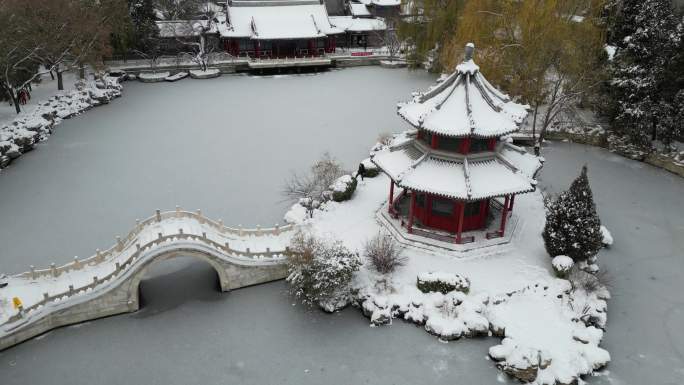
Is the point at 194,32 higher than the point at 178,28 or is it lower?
lower

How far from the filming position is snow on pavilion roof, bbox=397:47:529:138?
2169 centimetres

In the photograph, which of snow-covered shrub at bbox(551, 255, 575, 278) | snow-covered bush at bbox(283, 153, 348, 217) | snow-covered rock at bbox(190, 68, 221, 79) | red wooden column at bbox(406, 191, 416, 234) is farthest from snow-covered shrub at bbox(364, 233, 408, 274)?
snow-covered rock at bbox(190, 68, 221, 79)

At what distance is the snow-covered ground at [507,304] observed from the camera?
18078 mm

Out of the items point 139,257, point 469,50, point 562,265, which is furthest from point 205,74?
point 562,265

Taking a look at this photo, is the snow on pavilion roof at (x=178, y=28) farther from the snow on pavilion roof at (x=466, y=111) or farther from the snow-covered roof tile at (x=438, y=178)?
the snow-covered roof tile at (x=438, y=178)

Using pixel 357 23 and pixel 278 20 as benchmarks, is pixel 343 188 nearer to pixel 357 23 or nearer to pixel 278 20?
pixel 278 20

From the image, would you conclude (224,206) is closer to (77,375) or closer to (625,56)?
(77,375)

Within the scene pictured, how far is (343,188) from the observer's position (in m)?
26.9

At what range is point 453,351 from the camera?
19.0m

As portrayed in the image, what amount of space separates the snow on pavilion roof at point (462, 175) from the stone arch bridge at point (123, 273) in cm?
608

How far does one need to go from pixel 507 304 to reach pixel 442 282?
261 centimetres

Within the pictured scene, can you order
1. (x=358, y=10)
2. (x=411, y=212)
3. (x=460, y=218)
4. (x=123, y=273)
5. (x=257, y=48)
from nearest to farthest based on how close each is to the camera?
(x=123, y=273) → (x=460, y=218) → (x=411, y=212) → (x=257, y=48) → (x=358, y=10)

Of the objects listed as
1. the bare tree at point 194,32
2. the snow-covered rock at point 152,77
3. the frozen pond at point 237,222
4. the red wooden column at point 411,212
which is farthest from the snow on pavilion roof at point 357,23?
the red wooden column at point 411,212

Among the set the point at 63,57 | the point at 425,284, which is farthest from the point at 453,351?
the point at 63,57
